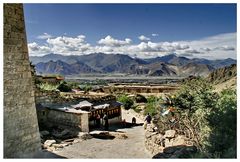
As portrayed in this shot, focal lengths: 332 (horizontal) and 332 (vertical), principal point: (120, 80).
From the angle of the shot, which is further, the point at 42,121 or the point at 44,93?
the point at 44,93

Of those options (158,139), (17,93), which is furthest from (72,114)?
(17,93)

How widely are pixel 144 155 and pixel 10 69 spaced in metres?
5.90

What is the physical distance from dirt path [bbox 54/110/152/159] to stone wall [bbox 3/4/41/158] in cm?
263

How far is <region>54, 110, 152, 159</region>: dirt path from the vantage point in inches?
462

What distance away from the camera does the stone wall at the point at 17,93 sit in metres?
8.32

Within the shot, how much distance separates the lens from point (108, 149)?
41.6 feet

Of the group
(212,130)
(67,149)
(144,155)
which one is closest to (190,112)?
(144,155)

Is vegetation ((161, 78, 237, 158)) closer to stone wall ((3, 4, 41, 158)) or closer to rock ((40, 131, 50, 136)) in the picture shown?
stone wall ((3, 4, 41, 158))

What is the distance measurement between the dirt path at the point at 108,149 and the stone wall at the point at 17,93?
2628 millimetres

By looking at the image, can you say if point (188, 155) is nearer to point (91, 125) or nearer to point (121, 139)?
point (121, 139)

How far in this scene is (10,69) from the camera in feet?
27.9

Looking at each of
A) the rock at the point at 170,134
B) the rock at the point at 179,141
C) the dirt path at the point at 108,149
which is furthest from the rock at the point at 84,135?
the rock at the point at 179,141

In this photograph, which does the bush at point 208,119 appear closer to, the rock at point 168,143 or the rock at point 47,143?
the rock at point 168,143

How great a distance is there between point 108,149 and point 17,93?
509 cm
